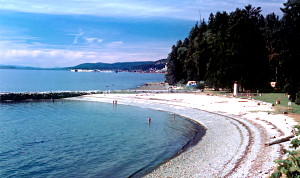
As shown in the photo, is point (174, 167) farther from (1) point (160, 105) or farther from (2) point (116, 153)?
(1) point (160, 105)

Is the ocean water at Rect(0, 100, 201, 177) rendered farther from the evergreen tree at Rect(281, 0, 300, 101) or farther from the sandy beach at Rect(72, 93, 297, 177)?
the evergreen tree at Rect(281, 0, 300, 101)

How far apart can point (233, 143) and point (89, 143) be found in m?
13.6

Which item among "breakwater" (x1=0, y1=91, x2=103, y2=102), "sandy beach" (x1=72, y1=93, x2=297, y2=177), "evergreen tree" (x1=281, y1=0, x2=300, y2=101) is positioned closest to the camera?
"sandy beach" (x1=72, y1=93, x2=297, y2=177)

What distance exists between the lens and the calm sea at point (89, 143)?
2077 cm

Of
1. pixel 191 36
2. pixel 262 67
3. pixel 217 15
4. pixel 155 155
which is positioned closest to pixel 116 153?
pixel 155 155

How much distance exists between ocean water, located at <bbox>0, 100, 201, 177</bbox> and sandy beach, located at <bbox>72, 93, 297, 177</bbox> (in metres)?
2.15

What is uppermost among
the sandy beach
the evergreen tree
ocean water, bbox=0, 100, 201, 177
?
the evergreen tree

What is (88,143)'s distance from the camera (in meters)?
28.3

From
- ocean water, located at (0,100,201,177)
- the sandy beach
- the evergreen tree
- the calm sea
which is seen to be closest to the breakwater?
the calm sea

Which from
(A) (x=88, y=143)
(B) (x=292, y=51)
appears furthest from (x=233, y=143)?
(B) (x=292, y=51)

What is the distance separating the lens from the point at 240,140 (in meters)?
24.6

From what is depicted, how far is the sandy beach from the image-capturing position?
17.5 m

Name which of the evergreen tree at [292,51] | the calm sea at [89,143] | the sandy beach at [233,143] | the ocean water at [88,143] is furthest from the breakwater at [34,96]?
the evergreen tree at [292,51]

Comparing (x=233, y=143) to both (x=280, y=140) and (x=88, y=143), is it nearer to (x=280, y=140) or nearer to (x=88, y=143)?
(x=280, y=140)
